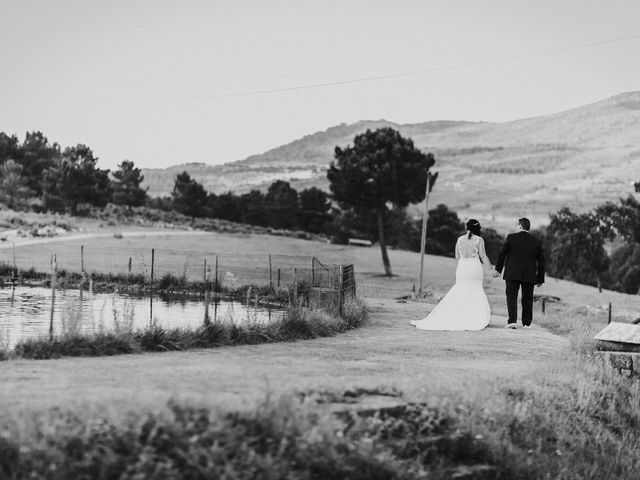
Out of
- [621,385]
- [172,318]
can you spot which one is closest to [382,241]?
[172,318]

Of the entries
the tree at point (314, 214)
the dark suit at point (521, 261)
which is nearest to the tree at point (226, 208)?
the tree at point (314, 214)

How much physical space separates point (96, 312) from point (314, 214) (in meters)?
87.4

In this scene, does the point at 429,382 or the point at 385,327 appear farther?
the point at 385,327

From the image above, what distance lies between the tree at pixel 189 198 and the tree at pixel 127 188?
443cm

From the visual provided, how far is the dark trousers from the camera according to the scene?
2122 centimetres

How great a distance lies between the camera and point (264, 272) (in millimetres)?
54062

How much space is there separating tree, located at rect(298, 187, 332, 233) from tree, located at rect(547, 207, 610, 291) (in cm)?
2992

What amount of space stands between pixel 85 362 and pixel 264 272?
4063cm

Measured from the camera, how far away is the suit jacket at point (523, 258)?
21.0 meters

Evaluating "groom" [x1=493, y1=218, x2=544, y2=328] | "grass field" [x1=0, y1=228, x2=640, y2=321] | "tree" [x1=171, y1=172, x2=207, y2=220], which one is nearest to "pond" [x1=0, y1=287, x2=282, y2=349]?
"groom" [x1=493, y1=218, x2=544, y2=328]

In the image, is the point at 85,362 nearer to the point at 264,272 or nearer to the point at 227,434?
the point at 227,434

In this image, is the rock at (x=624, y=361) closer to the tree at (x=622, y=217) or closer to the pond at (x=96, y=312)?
the pond at (x=96, y=312)

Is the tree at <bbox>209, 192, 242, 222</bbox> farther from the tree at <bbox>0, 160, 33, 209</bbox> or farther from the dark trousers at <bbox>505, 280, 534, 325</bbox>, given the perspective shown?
the dark trousers at <bbox>505, 280, 534, 325</bbox>

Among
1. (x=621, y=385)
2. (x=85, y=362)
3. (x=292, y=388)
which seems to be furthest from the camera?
(x=621, y=385)
